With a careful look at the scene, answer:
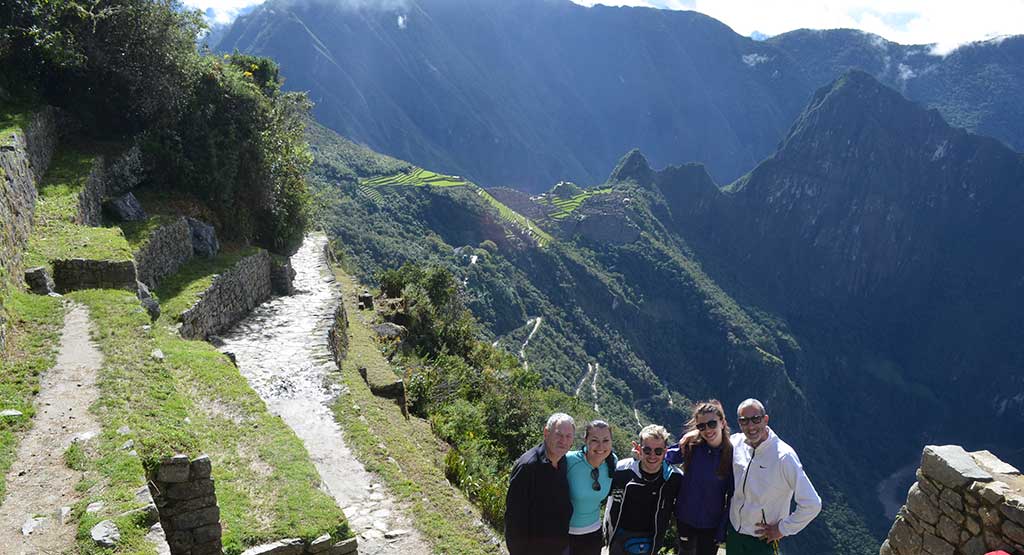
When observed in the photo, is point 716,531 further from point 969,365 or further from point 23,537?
point 969,365

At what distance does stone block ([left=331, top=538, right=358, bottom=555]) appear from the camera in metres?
5.75

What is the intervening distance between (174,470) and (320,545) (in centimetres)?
153

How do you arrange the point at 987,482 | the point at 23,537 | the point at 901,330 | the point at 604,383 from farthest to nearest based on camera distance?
the point at 901,330, the point at 604,383, the point at 987,482, the point at 23,537

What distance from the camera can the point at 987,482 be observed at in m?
5.52

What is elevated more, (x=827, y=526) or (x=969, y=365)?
(x=969, y=365)

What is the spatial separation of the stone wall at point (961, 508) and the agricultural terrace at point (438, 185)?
245 feet

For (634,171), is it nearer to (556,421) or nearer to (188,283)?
(188,283)

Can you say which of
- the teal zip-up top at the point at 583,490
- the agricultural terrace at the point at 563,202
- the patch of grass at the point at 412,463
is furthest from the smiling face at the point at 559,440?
the agricultural terrace at the point at 563,202

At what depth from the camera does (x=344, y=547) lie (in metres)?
5.83

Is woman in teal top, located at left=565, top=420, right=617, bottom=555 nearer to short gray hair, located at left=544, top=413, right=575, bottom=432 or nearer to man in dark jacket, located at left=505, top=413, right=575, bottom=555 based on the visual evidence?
man in dark jacket, located at left=505, top=413, right=575, bottom=555

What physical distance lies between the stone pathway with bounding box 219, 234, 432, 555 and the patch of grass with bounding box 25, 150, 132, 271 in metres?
2.79

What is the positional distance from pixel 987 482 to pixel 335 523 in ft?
20.8

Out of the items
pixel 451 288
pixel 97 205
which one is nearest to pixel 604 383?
pixel 451 288

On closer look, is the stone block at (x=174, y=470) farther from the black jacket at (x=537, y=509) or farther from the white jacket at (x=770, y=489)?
the white jacket at (x=770, y=489)
